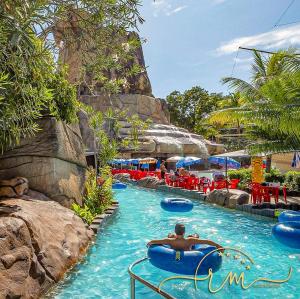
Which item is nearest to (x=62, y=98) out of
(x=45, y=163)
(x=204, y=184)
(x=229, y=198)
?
(x=45, y=163)

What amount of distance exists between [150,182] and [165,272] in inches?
617

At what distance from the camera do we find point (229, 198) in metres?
15.0

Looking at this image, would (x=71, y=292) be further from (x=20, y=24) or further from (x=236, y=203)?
(x=236, y=203)

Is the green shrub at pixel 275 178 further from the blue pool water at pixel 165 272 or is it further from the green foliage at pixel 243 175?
the blue pool water at pixel 165 272

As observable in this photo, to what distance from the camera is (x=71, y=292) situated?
20.2ft

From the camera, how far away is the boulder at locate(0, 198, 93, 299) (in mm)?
5277

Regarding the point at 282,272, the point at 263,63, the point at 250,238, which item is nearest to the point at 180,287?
the point at 282,272

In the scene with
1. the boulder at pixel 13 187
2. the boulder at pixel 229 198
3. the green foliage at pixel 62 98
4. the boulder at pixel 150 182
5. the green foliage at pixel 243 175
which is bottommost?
the boulder at pixel 150 182

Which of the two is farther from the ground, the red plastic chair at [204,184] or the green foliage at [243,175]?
the green foliage at [243,175]

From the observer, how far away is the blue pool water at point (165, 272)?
6.26 meters

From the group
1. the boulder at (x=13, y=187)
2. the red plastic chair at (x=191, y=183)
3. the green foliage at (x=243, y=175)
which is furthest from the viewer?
the green foliage at (x=243, y=175)

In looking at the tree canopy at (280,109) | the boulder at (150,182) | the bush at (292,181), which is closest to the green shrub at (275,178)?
the bush at (292,181)

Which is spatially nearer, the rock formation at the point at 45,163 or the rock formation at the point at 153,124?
the rock formation at the point at 45,163

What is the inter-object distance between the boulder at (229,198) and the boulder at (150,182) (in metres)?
5.99
